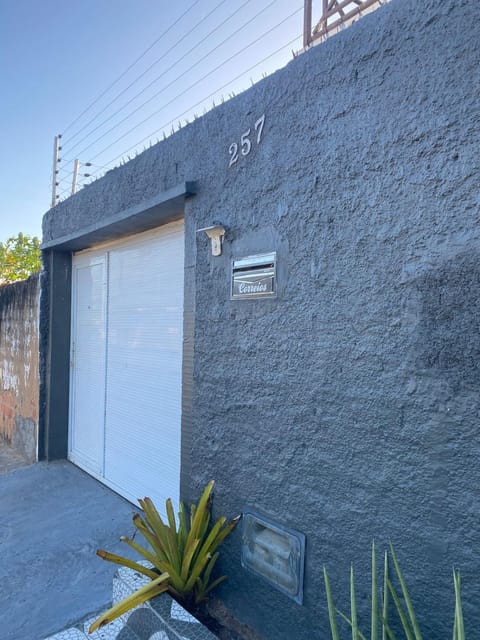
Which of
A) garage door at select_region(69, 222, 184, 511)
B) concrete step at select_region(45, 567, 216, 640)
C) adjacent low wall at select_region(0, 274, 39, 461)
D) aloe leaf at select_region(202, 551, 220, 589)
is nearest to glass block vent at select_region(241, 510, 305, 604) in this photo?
aloe leaf at select_region(202, 551, 220, 589)

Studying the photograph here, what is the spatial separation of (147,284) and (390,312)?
299 centimetres

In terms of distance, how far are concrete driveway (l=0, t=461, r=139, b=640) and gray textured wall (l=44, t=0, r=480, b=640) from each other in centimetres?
112

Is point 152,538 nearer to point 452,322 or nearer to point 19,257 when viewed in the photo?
point 452,322

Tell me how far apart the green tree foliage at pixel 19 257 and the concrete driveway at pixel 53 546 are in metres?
13.2

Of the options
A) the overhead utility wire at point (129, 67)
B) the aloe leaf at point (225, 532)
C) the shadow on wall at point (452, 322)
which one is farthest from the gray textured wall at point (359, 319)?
the overhead utility wire at point (129, 67)

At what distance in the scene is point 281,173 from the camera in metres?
2.49

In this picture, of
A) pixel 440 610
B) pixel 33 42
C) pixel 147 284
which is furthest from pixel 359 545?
pixel 33 42

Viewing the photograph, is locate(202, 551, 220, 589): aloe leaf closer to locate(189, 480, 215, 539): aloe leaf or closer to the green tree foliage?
locate(189, 480, 215, 539): aloe leaf

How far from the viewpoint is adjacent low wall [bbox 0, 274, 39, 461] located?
19.5ft

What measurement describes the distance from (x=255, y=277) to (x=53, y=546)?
3.00 metres

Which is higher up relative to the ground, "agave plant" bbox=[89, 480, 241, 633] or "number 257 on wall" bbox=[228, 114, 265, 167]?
"number 257 on wall" bbox=[228, 114, 265, 167]

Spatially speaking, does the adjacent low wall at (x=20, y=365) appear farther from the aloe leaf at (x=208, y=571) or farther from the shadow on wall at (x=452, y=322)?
the shadow on wall at (x=452, y=322)

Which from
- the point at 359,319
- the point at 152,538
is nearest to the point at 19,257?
the point at 152,538

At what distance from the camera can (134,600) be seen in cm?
228
